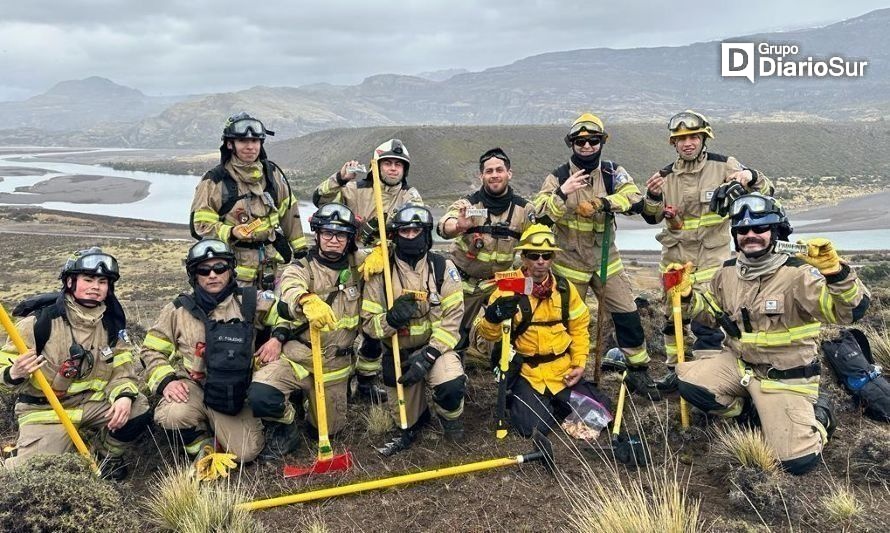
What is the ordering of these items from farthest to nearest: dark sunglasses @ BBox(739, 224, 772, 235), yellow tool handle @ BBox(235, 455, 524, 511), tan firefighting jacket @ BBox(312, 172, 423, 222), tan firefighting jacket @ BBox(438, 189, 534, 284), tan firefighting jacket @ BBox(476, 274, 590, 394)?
tan firefighting jacket @ BBox(312, 172, 423, 222)
tan firefighting jacket @ BBox(438, 189, 534, 284)
tan firefighting jacket @ BBox(476, 274, 590, 394)
dark sunglasses @ BBox(739, 224, 772, 235)
yellow tool handle @ BBox(235, 455, 524, 511)

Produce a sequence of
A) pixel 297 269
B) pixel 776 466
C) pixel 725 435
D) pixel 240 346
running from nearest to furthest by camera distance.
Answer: pixel 776 466 → pixel 725 435 → pixel 240 346 → pixel 297 269

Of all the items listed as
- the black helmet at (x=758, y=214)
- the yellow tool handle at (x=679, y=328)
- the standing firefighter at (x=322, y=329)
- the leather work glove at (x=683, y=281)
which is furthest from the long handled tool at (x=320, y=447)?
the black helmet at (x=758, y=214)

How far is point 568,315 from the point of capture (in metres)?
6.65

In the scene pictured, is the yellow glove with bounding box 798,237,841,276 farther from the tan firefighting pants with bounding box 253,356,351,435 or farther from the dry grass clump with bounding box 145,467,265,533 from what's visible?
the dry grass clump with bounding box 145,467,265,533

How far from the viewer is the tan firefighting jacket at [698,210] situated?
23.4 feet

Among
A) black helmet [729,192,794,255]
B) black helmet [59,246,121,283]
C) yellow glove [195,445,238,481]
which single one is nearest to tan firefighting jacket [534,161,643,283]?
black helmet [729,192,794,255]

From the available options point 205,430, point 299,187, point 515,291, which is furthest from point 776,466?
point 299,187

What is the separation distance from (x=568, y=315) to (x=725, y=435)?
1.92m

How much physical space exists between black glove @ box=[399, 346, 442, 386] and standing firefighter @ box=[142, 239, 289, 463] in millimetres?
1435

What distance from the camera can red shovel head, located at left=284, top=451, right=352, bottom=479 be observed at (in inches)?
229

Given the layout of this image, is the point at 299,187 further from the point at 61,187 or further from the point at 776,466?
the point at 776,466

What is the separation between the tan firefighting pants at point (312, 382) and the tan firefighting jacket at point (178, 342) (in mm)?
638

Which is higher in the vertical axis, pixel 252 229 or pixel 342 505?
pixel 252 229

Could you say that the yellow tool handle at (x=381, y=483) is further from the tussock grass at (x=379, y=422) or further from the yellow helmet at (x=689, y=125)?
the yellow helmet at (x=689, y=125)
